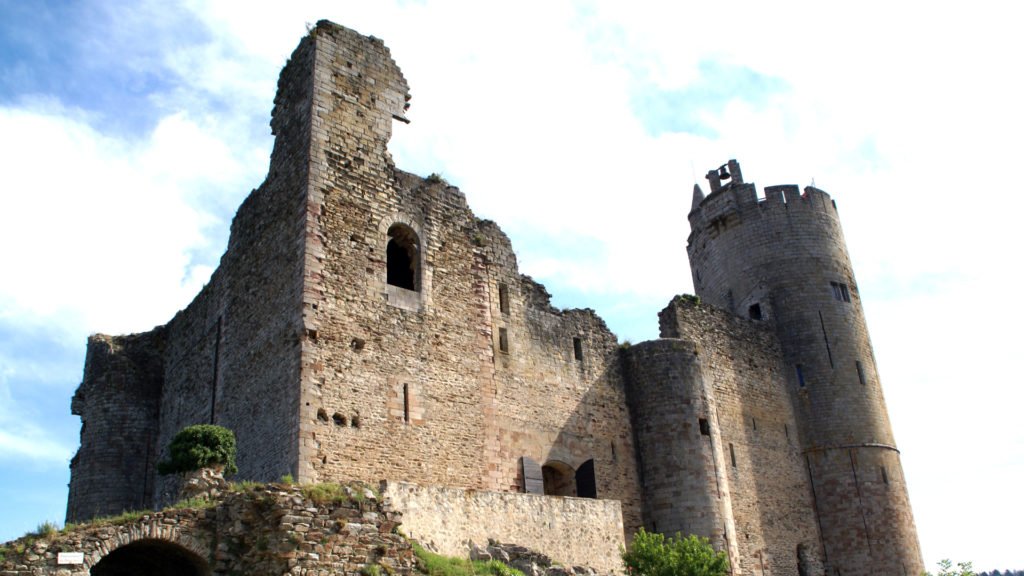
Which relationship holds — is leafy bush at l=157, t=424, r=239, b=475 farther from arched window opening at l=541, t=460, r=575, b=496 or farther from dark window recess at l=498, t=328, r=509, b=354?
arched window opening at l=541, t=460, r=575, b=496

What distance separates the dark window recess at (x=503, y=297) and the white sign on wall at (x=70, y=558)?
10725 millimetres

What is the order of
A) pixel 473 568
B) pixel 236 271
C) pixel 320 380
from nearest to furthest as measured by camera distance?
1. pixel 473 568
2. pixel 320 380
3. pixel 236 271

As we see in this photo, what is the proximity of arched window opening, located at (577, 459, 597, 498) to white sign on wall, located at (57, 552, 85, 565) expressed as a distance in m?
11.4

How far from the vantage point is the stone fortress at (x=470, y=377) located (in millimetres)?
16375

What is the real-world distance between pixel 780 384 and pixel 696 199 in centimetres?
771

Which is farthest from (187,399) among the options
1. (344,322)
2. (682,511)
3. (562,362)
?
(682,511)

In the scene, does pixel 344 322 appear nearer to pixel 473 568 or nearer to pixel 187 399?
pixel 473 568

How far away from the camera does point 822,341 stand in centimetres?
2667

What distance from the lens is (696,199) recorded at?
3119 centimetres

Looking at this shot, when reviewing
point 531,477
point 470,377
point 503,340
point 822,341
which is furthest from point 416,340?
point 822,341

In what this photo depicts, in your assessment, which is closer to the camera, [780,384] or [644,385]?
[644,385]

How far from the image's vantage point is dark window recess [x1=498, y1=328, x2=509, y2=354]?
19.6 m

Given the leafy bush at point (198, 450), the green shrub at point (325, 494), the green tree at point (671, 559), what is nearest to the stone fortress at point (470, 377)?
the green tree at point (671, 559)

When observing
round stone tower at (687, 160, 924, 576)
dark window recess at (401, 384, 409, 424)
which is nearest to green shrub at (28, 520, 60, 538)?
dark window recess at (401, 384, 409, 424)
